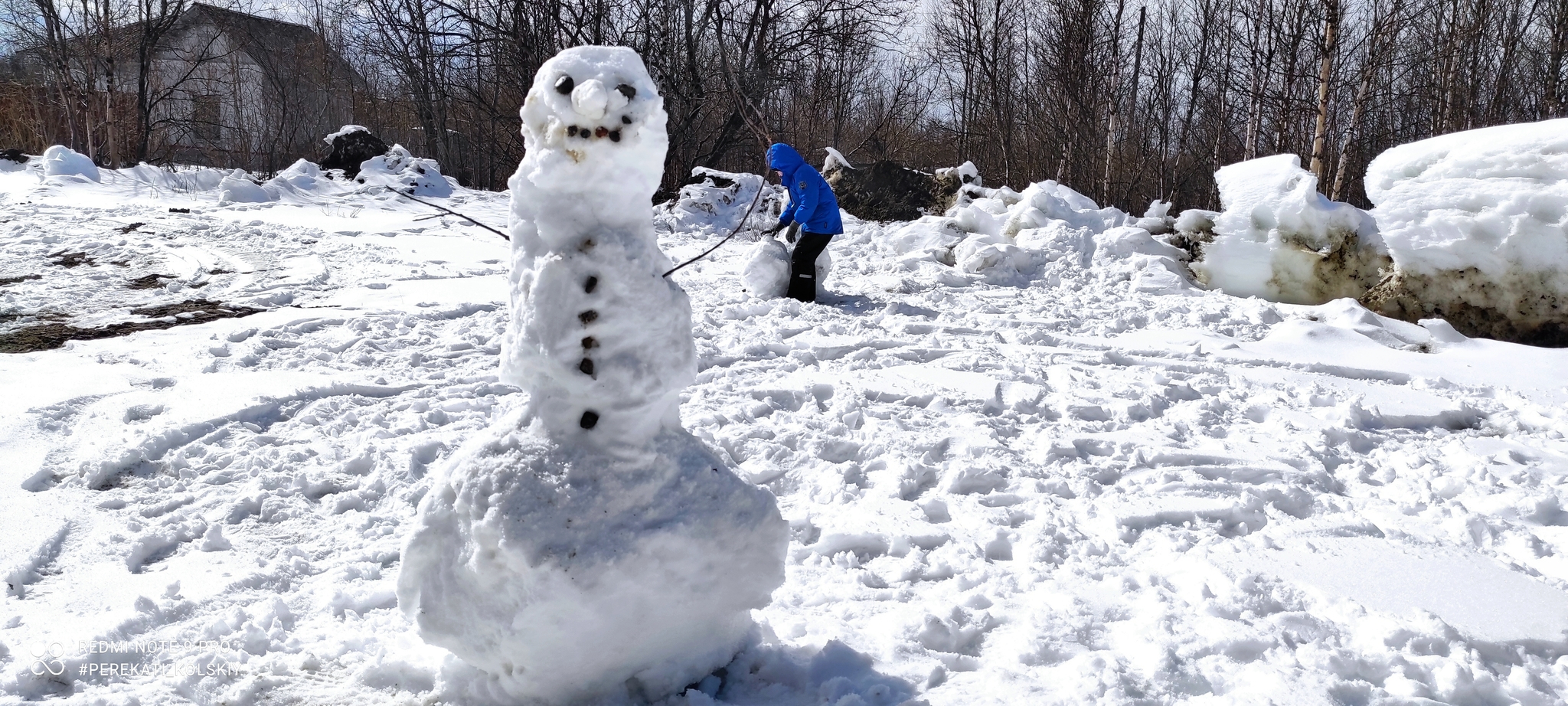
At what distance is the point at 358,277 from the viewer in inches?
271

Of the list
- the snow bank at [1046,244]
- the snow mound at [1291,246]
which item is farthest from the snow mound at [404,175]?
the snow mound at [1291,246]

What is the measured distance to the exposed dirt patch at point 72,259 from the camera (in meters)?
6.96

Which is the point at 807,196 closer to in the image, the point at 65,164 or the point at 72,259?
the point at 72,259

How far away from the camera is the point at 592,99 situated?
1.67m

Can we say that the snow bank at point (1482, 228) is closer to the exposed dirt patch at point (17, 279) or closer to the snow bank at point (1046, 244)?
the snow bank at point (1046, 244)

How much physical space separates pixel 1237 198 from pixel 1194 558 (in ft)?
17.9

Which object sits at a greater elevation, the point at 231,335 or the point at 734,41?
the point at 734,41

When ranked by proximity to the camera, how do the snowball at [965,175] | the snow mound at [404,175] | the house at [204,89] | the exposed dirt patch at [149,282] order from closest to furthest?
the exposed dirt patch at [149,282], the snowball at [965,175], the snow mound at [404,175], the house at [204,89]

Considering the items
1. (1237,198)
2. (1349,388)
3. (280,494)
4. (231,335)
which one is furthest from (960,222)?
(280,494)

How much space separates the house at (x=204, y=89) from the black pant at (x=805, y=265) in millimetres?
13054

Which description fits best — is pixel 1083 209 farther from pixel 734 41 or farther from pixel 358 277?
pixel 734 41

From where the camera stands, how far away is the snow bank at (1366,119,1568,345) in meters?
5.33

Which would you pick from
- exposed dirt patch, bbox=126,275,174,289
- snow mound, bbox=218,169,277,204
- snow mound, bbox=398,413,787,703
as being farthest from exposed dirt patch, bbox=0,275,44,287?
snow mound, bbox=398,413,787,703

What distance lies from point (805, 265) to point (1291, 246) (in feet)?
12.2
